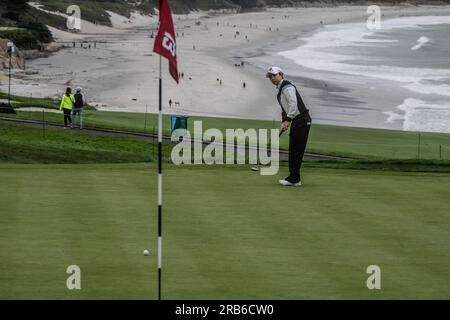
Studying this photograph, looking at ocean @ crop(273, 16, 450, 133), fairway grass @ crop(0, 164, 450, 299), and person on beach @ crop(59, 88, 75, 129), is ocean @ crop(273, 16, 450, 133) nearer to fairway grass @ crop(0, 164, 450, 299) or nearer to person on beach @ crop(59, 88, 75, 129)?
person on beach @ crop(59, 88, 75, 129)

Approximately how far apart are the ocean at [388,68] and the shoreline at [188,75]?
272 centimetres

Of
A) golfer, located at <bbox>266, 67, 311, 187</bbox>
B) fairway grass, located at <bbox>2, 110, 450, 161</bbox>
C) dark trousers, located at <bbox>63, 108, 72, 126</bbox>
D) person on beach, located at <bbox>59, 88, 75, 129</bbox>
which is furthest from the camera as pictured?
dark trousers, located at <bbox>63, 108, 72, 126</bbox>

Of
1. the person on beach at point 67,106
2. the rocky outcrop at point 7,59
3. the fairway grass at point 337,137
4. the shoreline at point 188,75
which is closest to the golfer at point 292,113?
the fairway grass at point 337,137

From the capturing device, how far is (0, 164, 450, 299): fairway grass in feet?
35.5

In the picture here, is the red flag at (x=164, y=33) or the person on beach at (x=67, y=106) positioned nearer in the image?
the red flag at (x=164, y=33)

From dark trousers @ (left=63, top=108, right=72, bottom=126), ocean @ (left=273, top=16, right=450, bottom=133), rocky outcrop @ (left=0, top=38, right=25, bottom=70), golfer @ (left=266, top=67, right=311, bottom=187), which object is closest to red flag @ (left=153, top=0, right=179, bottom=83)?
→ golfer @ (left=266, top=67, right=311, bottom=187)

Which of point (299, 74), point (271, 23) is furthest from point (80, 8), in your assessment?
point (299, 74)

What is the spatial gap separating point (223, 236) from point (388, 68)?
83050mm

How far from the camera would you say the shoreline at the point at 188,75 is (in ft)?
217

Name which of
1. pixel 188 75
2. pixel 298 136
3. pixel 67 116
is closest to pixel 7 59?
pixel 188 75

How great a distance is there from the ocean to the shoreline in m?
2.72

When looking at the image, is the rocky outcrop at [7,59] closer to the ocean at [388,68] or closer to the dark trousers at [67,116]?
the ocean at [388,68]

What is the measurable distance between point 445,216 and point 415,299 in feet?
16.0

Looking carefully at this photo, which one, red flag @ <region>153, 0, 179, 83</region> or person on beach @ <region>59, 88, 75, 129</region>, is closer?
red flag @ <region>153, 0, 179, 83</region>
